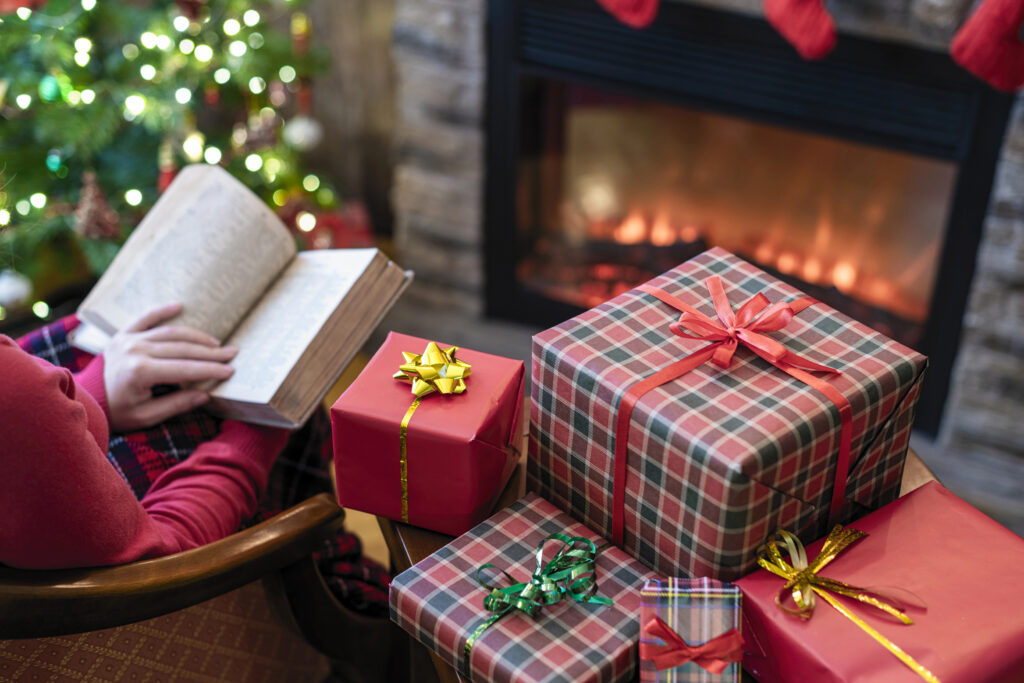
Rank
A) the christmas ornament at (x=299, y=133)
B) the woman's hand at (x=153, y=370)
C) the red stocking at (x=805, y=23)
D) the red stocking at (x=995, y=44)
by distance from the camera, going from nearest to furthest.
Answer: the woman's hand at (x=153, y=370), the red stocking at (x=995, y=44), the red stocking at (x=805, y=23), the christmas ornament at (x=299, y=133)

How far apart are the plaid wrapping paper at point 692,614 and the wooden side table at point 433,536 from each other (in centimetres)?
21

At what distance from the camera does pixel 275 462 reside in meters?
1.35

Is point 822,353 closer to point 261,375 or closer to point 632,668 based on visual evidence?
point 632,668

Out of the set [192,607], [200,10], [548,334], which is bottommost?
[192,607]

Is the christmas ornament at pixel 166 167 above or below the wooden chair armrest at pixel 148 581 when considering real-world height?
above

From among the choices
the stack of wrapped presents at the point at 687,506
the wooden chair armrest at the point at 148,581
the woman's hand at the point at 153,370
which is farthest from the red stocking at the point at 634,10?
the wooden chair armrest at the point at 148,581

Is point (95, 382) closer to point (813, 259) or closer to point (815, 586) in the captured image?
point (815, 586)

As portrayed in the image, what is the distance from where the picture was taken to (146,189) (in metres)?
2.09

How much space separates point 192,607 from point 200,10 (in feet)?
4.34

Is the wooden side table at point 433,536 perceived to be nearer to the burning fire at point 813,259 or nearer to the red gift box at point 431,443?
the red gift box at point 431,443

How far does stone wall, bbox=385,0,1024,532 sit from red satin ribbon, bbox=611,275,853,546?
953 millimetres

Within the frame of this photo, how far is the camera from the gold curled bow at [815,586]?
0.82 metres

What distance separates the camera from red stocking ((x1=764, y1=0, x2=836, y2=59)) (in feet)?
5.32

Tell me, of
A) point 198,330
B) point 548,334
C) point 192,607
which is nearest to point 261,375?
point 198,330
